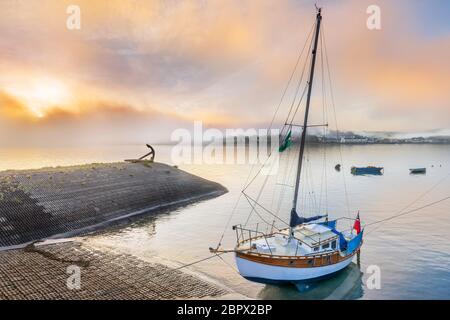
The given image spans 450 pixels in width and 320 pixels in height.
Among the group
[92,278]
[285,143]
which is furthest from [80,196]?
[285,143]

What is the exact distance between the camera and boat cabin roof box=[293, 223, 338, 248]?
2614 cm

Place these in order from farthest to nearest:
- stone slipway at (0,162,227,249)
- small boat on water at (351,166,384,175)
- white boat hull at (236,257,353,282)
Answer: small boat on water at (351,166,384,175), stone slipway at (0,162,227,249), white boat hull at (236,257,353,282)

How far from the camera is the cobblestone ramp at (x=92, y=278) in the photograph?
2200cm

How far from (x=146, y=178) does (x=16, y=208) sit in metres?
28.4

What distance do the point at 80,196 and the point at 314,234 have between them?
35906 millimetres

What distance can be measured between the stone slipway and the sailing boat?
24.1 meters

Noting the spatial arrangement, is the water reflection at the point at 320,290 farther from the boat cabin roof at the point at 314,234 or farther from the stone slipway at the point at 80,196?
the stone slipway at the point at 80,196

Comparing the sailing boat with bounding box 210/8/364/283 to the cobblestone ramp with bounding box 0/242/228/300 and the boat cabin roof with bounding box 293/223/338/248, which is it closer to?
the boat cabin roof with bounding box 293/223/338/248

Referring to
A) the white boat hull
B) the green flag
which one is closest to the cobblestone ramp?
the white boat hull

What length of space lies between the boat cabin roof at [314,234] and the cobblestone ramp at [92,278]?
8346 millimetres

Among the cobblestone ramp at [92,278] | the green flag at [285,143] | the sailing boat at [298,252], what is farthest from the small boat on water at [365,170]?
the cobblestone ramp at [92,278]

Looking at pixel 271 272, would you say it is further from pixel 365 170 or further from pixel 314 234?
pixel 365 170

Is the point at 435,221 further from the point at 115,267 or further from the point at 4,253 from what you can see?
the point at 4,253
